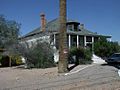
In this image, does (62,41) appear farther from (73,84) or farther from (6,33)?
(6,33)

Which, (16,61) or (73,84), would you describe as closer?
(73,84)

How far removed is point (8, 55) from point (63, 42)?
525 inches

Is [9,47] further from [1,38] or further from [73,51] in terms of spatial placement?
[73,51]

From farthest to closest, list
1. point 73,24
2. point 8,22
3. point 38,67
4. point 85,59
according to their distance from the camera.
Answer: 1. point 73,24
2. point 8,22
3. point 85,59
4. point 38,67

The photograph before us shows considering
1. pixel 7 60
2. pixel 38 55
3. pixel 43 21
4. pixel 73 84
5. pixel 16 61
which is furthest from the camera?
pixel 43 21

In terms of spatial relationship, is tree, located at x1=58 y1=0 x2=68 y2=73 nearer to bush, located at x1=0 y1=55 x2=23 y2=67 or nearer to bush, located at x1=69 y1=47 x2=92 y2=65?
bush, located at x1=69 y1=47 x2=92 y2=65

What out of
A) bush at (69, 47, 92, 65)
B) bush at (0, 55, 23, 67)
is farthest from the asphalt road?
bush at (0, 55, 23, 67)

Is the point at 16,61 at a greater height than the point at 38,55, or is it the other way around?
the point at 38,55

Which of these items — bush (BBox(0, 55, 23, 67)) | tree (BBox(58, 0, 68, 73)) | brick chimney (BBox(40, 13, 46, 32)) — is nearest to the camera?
tree (BBox(58, 0, 68, 73))

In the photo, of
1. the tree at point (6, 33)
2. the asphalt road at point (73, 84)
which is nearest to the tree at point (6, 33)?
the tree at point (6, 33)

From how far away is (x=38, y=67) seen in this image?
2827 cm

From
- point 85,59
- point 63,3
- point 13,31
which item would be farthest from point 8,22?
point 63,3

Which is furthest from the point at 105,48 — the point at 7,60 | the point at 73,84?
the point at 73,84

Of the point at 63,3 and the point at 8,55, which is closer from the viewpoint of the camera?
the point at 63,3
